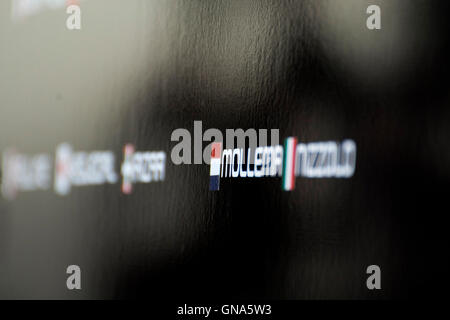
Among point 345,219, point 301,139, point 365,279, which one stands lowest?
point 365,279

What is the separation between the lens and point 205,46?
228cm

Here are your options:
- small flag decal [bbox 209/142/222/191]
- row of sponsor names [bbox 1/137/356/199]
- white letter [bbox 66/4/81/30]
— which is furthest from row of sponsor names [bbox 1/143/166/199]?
white letter [bbox 66/4/81/30]

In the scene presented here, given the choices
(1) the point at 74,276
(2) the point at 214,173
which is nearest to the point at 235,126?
(2) the point at 214,173

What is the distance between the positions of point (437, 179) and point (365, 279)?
0.93ft

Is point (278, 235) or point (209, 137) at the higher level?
point (209, 137)

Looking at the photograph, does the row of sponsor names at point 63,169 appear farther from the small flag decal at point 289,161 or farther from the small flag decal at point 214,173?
the small flag decal at point 289,161

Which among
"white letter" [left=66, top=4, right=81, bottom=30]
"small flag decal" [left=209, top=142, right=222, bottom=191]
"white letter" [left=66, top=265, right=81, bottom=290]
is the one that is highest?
"white letter" [left=66, top=4, right=81, bottom=30]

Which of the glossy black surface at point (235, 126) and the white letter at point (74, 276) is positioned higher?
the glossy black surface at point (235, 126)

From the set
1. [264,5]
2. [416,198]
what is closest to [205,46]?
[264,5]

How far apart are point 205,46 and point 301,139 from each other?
1.02 feet

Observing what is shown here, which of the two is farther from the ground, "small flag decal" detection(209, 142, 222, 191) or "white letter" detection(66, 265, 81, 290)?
"small flag decal" detection(209, 142, 222, 191)

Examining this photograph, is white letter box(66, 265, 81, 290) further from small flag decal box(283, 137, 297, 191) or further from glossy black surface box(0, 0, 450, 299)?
small flag decal box(283, 137, 297, 191)

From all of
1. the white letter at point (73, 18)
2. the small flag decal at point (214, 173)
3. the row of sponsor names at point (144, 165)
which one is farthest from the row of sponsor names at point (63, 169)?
the white letter at point (73, 18)

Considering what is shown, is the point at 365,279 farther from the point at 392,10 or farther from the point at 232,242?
the point at 392,10
